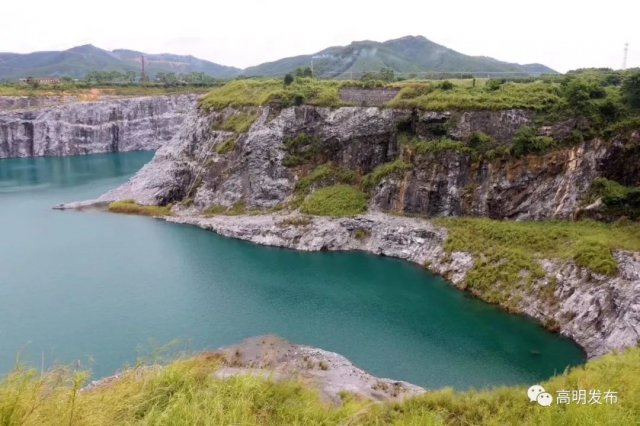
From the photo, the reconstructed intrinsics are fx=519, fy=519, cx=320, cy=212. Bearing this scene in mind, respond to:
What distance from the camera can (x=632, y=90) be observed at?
35500 mm

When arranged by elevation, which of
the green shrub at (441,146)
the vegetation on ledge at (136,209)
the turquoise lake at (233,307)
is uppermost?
the green shrub at (441,146)

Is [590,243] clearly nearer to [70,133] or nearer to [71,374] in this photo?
[71,374]

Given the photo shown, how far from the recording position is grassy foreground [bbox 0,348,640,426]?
7.73 meters

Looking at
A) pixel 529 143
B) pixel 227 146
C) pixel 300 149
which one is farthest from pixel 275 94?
pixel 529 143

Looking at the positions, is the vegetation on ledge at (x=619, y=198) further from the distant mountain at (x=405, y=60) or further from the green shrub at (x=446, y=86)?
the distant mountain at (x=405, y=60)

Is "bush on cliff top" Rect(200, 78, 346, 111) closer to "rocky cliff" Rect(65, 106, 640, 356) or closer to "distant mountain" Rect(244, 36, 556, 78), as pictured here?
"rocky cliff" Rect(65, 106, 640, 356)

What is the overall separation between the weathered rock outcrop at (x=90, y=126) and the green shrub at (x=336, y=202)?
50165 mm

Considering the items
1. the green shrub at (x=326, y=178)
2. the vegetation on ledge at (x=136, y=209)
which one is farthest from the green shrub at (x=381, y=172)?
the vegetation on ledge at (x=136, y=209)

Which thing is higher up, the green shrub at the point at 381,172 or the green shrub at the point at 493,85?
the green shrub at the point at 493,85

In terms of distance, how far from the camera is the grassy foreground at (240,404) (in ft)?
25.4

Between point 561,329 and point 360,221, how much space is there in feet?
62.7

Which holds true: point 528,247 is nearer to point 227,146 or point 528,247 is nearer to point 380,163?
point 380,163

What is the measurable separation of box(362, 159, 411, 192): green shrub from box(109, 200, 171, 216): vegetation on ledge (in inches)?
802

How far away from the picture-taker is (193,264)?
39.5 metres
